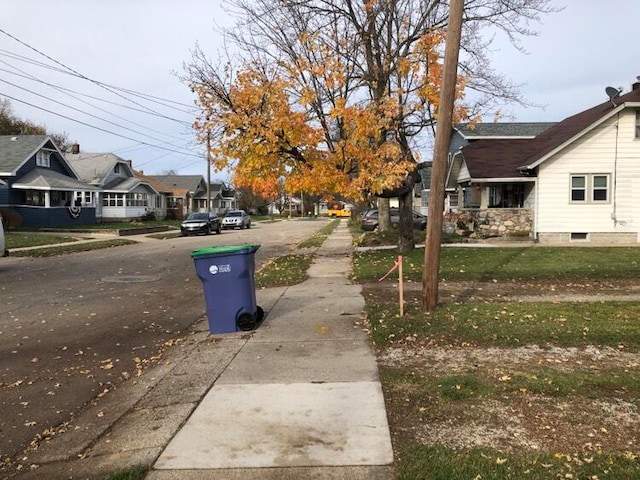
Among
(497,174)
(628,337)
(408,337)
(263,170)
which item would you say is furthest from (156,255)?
(628,337)

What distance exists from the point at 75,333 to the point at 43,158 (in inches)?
1412

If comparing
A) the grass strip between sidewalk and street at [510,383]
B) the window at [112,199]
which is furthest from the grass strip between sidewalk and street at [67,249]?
the window at [112,199]

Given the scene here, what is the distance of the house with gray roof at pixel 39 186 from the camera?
34.9 meters

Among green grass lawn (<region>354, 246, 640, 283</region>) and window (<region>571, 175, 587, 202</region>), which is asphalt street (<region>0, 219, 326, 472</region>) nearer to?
green grass lawn (<region>354, 246, 640, 283</region>)

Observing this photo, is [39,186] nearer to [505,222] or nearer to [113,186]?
[113,186]

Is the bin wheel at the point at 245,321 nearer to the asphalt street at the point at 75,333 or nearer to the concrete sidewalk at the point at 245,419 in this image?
the concrete sidewalk at the point at 245,419

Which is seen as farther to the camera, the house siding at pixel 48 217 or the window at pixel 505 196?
the house siding at pixel 48 217

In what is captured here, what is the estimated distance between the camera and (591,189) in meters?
21.2

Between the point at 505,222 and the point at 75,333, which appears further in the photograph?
the point at 505,222

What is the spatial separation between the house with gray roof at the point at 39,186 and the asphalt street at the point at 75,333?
20702 mm

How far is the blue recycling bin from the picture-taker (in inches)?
302

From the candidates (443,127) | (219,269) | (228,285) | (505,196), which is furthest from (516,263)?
(505,196)

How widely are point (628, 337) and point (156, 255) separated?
17013 millimetres

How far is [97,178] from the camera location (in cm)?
4809
